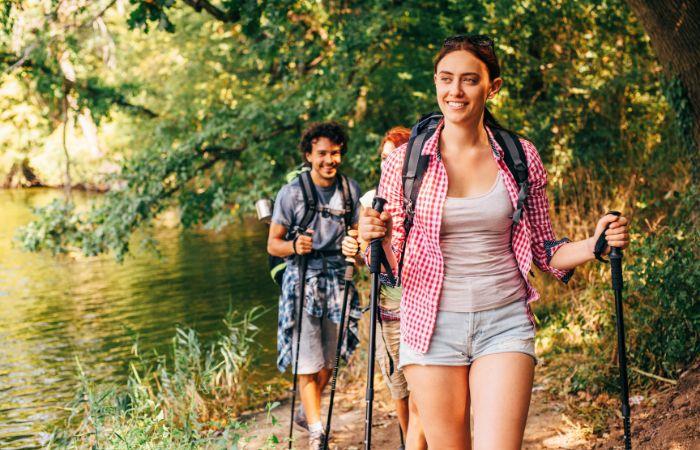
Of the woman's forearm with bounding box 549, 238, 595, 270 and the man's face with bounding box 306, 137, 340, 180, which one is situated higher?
the man's face with bounding box 306, 137, 340, 180

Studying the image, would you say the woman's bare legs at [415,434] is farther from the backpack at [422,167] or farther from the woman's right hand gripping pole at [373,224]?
the woman's right hand gripping pole at [373,224]

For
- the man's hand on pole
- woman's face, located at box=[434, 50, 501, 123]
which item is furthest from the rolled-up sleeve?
the man's hand on pole

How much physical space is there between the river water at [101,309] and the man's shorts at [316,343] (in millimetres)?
2743

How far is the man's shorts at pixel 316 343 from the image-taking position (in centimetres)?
546

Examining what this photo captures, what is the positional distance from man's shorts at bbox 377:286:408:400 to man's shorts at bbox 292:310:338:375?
2.36 feet

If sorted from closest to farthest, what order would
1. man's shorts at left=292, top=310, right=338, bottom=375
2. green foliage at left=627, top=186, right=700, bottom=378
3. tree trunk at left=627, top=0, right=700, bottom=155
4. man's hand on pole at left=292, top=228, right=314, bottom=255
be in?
man's hand on pole at left=292, top=228, right=314, bottom=255
green foliage at left=627, top=186, right=700, bottom=378
man's shorts at left=292, top=310, right=338, bottom=375
tree trunk at left=627, top=0, right=700, bottom=155

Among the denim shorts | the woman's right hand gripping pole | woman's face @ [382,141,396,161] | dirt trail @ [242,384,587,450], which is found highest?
woman's face @ [382,141,396,161]

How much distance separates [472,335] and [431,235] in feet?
1.31

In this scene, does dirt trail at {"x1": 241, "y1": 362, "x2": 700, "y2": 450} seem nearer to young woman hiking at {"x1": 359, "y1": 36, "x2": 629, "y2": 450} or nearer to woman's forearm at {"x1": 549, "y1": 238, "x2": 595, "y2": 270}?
young woman hiking at {"x1": 359, "y1": 36, "x2": 629, "y2": 450}

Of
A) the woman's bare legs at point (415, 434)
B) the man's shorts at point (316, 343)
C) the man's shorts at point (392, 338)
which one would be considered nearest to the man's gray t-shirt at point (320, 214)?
the man's shorts at point (316, 343)

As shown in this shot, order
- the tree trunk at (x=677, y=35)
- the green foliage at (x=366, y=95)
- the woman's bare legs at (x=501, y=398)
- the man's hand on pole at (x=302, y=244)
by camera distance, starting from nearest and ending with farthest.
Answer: the woman's bare legs at (x=501, y=398) → the man's hand on pole at (x=302, y=244) → the tree trunk at (x=677, y=35) → the green foliage at (x=366, y=95)

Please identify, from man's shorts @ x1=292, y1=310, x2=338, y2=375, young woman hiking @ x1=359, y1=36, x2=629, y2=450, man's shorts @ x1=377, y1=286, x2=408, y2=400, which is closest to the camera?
young woman hiking @ x1=359, y1=36, x2=629, y2=450

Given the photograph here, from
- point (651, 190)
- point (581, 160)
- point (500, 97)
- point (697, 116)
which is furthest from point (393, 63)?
point (697, 116)

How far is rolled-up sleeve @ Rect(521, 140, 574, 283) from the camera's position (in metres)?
3.06
